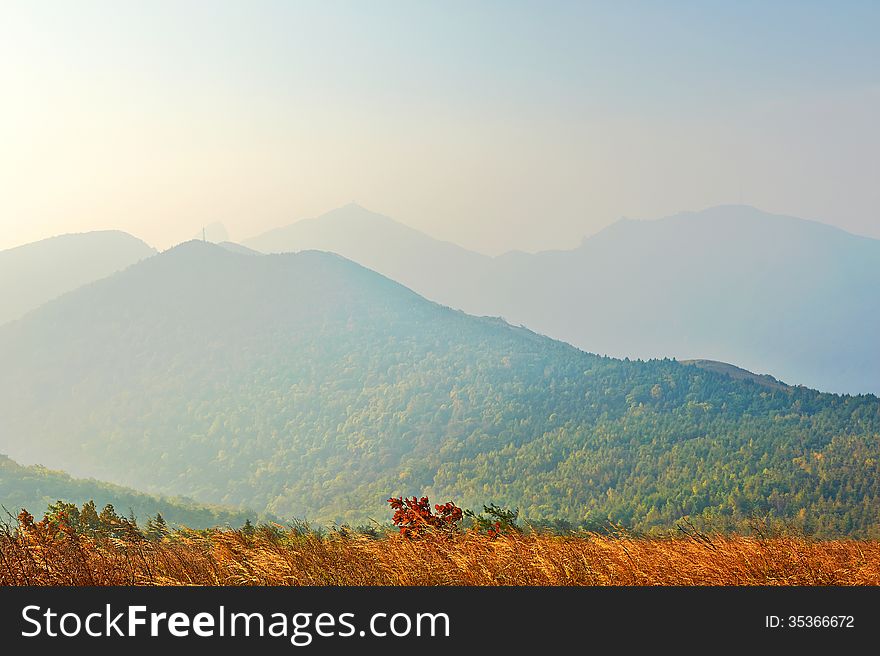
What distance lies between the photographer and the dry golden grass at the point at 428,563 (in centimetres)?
970

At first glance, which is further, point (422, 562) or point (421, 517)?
point (421, 517)

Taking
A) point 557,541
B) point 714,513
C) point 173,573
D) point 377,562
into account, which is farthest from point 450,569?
point 714,513

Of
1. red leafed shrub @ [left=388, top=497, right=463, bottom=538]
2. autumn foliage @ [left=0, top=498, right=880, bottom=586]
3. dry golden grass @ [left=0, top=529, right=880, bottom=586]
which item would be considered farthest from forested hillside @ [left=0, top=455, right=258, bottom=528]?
dry golden grass @ [left=0, top=529, right=880, bottom=586]

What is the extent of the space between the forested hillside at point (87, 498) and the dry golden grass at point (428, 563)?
161980mm

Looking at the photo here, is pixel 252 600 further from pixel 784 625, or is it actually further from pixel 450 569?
pixel 784 625

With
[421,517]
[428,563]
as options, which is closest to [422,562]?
[428,563]

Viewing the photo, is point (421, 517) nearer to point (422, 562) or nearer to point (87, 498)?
point (422, 562)

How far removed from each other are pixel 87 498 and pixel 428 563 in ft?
591

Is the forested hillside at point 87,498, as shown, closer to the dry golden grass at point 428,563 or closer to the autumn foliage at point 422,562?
the autumn foliage at point 422,562

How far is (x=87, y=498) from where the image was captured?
17262cm

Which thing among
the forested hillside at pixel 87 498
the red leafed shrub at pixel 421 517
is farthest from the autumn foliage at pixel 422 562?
the forested hillside at pixel 87 498

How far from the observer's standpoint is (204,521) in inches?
6644

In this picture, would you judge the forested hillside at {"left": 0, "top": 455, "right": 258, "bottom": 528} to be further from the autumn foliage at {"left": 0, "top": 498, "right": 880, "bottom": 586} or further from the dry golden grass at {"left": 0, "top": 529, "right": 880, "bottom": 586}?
the dry golden grass at {"left": 0, "top": 529, "right": 880, "bottom": 586}


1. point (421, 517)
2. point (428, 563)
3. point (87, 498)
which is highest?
point (87, 498)
